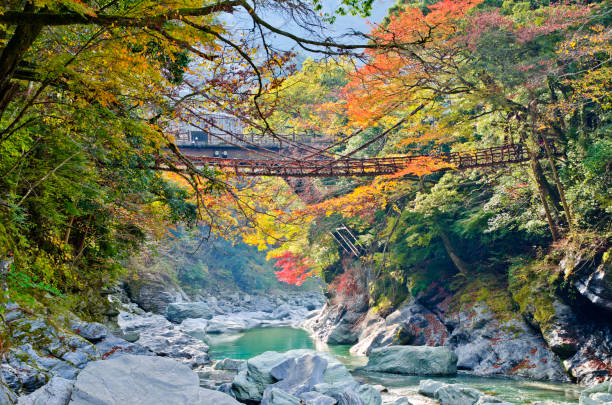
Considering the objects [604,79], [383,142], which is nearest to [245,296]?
[383,142]

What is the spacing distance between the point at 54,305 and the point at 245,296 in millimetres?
26559

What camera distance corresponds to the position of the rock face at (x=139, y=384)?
3436mm

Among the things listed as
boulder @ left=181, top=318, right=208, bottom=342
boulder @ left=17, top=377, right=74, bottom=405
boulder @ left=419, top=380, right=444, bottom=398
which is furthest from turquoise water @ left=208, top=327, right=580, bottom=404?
boulder @ left=17, top=377, right=74, bottom=405

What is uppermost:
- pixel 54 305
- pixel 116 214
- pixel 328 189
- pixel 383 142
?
pixel 383 142

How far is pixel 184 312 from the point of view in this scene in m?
19.8

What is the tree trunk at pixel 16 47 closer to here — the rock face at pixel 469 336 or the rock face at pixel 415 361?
the rock face at pixel 415 361

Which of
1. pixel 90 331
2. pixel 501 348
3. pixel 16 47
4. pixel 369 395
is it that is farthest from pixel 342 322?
pixel 16 47

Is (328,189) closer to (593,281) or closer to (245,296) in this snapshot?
(593,281)

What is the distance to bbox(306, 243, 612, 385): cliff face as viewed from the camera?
26.7ft

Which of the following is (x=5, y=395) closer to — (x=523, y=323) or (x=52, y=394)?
(x=52, y=394)

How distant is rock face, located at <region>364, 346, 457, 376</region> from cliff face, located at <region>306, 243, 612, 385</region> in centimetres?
68

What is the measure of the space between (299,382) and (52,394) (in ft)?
15.0

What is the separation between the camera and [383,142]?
14.2m

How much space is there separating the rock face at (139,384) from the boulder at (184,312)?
16.0 meters
